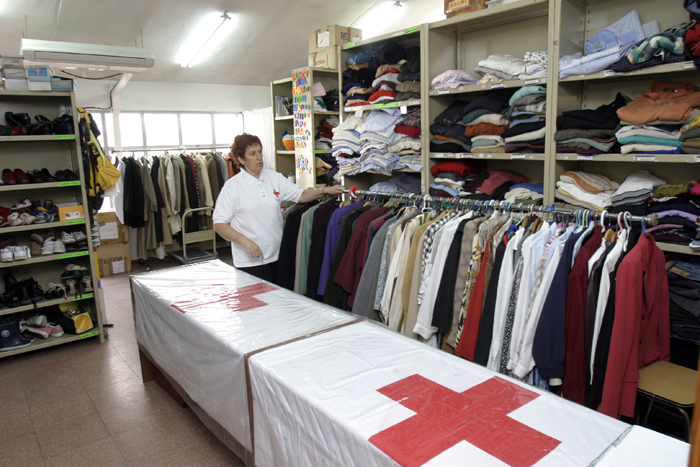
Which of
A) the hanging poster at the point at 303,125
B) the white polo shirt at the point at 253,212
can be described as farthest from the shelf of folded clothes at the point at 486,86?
the hanging poster at the point at 303,125

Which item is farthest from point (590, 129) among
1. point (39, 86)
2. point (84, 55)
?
point (84, 55)

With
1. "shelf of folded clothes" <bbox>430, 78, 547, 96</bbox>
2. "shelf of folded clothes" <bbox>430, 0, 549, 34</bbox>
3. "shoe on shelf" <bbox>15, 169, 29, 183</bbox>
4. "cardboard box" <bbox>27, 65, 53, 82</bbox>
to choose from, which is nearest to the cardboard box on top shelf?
"shelf of folded clothes" <bbox>430, 0, 549, 34</bbox>

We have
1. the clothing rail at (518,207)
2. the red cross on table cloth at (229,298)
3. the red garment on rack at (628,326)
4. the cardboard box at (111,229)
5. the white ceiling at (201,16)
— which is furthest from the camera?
the cardboard box at (111,229)

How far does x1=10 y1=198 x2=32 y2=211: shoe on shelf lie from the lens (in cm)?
378

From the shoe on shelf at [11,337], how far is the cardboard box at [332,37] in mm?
3516

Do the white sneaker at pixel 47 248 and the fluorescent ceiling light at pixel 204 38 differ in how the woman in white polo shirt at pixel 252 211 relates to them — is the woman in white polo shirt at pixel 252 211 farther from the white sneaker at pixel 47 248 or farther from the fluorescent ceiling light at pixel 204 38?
the fluorescent ceiling light at pixel 204 38

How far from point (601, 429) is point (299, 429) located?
80 cm

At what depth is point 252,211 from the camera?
3.25 m

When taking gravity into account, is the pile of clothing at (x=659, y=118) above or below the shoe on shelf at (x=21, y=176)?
above

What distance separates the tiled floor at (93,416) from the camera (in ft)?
8.14

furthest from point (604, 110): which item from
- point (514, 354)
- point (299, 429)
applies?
point (299, 429)

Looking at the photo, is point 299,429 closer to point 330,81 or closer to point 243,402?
point 243,402

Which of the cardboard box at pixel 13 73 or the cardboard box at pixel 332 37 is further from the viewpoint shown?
the cardboard box at pixel 332 37

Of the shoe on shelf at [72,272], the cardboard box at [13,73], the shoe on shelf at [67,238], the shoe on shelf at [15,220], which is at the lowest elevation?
the shoe on shelf at [72,272]
